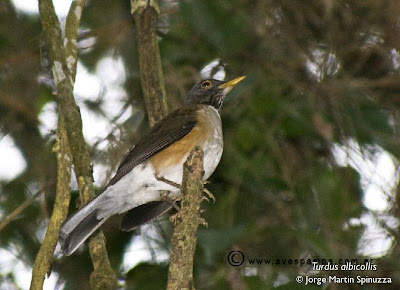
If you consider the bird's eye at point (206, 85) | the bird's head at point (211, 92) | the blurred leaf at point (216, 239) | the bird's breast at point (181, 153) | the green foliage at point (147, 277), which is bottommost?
the green foliage at point (147, 277)

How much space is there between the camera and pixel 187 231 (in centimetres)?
413

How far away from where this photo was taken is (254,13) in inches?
286

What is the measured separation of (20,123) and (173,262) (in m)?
3.94

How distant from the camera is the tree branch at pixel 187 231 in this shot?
13.4 feet

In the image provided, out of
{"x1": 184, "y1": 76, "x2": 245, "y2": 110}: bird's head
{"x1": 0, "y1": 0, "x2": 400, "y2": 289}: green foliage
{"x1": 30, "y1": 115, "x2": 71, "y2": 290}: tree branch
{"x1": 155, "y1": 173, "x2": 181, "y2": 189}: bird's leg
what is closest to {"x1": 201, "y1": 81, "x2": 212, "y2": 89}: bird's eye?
{"x1": 184, "y1": 76, "x2": 245, "y2": 110}: bird's head

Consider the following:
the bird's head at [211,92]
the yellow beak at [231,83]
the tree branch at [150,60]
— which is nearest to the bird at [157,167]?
the tree branch at [150,60]

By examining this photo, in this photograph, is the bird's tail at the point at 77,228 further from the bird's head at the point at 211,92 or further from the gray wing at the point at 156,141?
the bird's head at the point at 211,92

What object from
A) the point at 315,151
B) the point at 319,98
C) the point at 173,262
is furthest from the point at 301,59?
the point at 173,262

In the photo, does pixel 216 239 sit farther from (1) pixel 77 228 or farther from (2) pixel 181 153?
(1) pixel 77 228

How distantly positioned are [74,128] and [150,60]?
3.55ft

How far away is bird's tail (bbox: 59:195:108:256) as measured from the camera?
16.6 feet

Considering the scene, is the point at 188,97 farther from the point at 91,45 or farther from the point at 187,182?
the point at 187,182

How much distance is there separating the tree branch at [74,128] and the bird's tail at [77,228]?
7cm

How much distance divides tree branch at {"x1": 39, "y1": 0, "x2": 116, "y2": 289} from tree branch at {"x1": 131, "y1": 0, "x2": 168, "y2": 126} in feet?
2.00
